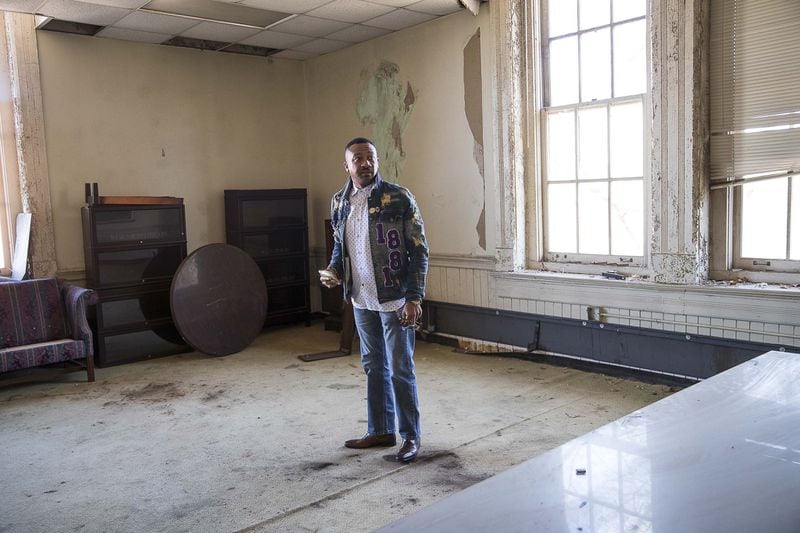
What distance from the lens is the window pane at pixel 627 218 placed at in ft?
15.6

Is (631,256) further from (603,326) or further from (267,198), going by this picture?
(267,198)

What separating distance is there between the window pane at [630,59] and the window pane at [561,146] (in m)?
0.46

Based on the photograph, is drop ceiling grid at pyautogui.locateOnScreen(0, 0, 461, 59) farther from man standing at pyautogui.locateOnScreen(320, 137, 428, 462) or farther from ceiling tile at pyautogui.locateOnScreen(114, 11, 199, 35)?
man standing at pyautogui.locateOnScreen(320, 137, 428, 462)

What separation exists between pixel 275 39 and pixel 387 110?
1297 mm

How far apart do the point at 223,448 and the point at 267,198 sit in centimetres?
365

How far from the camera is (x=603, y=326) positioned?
488cm

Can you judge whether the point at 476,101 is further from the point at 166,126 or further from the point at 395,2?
the point at 166,126

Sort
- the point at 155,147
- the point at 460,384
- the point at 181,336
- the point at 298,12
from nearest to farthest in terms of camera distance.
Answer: the point at 460,384 < the point at 298,12 < the point at 181,336 < the point at 155,147

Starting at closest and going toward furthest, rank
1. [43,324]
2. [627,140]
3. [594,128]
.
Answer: [627,140]
[594,128]
[43,324]

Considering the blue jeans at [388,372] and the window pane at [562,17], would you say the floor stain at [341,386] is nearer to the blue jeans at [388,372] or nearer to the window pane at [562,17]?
the blue jeans at [388,372]

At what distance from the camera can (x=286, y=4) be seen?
5.32 metres

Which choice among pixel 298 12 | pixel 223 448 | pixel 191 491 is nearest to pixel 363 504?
pixel 191 491

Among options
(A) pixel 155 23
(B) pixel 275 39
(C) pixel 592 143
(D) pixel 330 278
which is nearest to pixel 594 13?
(C) pixel 592 143

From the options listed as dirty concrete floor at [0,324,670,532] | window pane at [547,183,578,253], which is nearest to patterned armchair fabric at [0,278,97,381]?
dirty concrete floor at [0,324,670,532]
